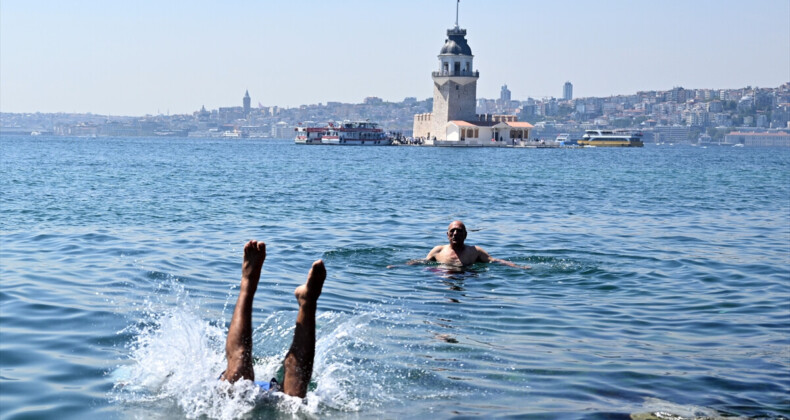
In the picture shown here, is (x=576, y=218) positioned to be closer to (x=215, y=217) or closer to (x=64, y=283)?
(x=215, y=217)

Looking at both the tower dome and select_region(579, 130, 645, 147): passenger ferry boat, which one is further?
select_region(579, 130, 645, 147): passenger ferry boat

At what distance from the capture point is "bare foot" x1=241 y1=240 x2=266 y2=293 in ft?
17.5

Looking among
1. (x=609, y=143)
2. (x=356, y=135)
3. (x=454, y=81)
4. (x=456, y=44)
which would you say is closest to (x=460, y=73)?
(x=454, y=81)

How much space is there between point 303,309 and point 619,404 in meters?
2.23

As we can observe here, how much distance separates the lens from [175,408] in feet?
17.9

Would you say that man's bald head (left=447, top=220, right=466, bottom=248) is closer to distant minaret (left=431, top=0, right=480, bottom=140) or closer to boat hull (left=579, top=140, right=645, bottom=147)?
distant minaret (left=431, top=0, right=480, bottom=140)

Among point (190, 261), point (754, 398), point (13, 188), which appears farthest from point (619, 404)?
point (13, 188)

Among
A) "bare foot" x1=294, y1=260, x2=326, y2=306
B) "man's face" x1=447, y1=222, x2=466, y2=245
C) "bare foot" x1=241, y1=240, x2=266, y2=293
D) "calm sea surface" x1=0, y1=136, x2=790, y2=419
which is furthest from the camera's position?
"man's face" x1=447, y1=222, x2=466, y2=245

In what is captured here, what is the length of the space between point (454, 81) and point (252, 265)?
3779 inches

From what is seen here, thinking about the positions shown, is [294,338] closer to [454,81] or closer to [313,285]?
[313,285]

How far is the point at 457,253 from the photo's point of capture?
36.2 feet

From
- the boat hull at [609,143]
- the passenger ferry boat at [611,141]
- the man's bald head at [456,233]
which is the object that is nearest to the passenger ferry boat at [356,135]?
the passenger ferry boat at [611,141]

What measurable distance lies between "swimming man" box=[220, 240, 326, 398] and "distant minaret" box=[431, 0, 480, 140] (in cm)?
9569

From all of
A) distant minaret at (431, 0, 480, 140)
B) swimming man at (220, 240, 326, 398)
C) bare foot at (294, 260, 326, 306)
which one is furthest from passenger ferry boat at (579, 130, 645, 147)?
bare foot at (294, 260, 326, 306)
